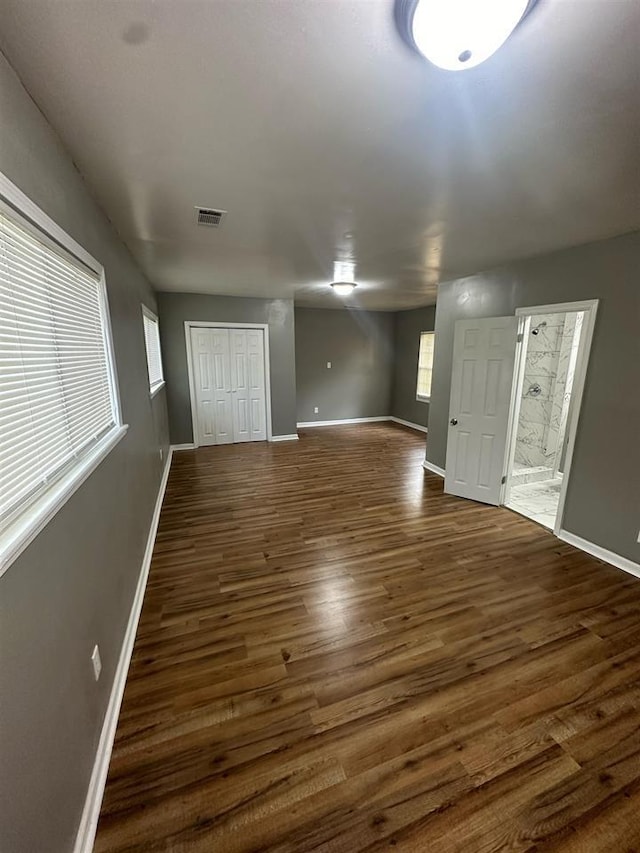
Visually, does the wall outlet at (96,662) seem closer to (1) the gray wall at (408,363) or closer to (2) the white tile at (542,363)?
(2) the white tile at (542,363)

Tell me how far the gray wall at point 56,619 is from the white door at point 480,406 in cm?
340

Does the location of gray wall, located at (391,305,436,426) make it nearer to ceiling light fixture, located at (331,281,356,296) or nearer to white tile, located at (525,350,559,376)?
white tile, located at (525,350,559,376)

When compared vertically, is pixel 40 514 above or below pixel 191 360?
below

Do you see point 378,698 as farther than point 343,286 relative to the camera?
No

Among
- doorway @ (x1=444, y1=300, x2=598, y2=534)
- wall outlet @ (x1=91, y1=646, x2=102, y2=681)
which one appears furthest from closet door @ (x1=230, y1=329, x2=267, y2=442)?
wall outlet @ (x1=91, y1=646, x2=102, y2=681)

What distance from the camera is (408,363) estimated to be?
24.8ft

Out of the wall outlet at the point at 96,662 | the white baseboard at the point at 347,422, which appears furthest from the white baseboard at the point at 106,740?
the white baseboard at the point at 347,422

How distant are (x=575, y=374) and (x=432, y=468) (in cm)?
223

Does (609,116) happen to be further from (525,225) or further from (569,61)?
(525,225)

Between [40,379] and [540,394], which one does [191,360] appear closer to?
[40,379]

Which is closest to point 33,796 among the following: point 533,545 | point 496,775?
point 496,775

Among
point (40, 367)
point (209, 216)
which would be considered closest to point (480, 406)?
point (209, 216)

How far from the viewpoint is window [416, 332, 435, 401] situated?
23.2 feet

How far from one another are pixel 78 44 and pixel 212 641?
2.55 meters
